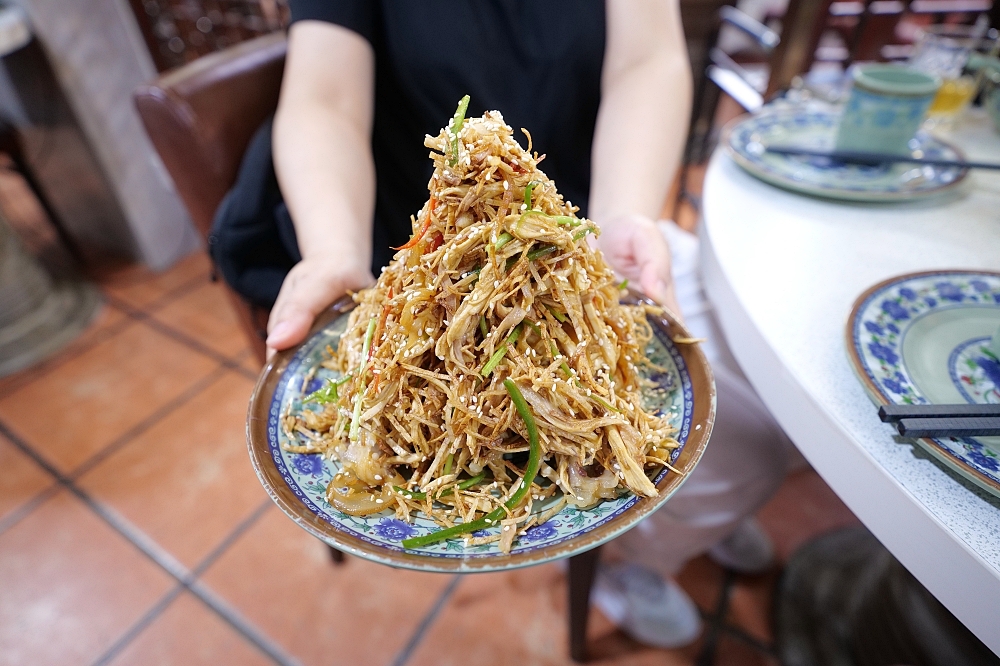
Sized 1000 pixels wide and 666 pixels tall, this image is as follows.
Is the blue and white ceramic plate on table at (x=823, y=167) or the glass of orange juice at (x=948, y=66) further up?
the glass of orange juice at (x=948, y=66)

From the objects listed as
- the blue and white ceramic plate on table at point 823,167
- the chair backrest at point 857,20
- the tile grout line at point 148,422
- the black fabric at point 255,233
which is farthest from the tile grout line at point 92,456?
the chair backrest at point 857,20

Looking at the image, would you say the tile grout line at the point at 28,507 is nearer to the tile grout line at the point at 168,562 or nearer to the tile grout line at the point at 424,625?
the tile grout line at the point at 168,562

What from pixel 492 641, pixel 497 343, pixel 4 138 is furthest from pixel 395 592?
pixel 4 138

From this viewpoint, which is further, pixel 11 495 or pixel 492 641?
pixel 11 495

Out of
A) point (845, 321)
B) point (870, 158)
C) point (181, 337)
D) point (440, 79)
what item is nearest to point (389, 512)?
point (845, 321)

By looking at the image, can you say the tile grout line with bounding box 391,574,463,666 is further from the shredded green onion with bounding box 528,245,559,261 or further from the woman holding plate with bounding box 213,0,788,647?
the shredded green onion with bounding box 528,245,559,261

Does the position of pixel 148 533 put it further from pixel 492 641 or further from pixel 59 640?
pixel 492 641
